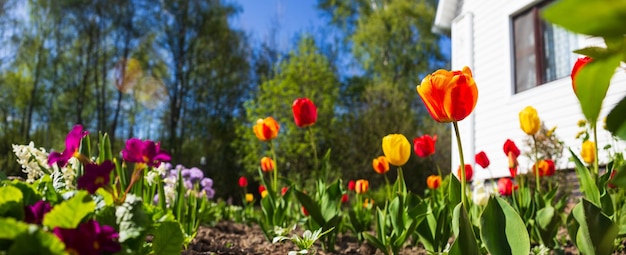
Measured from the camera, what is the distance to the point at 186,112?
15.8 metres

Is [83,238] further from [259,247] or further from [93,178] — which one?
[259,247]

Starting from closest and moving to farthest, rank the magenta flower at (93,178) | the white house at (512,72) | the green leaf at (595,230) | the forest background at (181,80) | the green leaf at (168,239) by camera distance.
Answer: the magenta flower at (93,178), the green leaf at (168,239), the green leaf at (595,230), the white house at (512,72), the forest background at (181,80)

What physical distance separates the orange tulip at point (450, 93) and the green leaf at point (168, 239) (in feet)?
2.13

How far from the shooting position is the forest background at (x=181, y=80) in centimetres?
1292

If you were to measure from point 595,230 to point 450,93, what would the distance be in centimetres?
70

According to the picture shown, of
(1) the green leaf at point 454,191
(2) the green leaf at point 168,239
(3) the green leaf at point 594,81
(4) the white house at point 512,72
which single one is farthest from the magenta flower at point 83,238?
(4) the white house at point 512,72

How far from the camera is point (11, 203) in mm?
865

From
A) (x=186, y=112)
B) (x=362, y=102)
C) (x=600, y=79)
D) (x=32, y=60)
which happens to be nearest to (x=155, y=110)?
(x=186, y=112)

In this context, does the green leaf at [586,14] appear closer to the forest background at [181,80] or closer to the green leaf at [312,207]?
the green leaf at [312,207]

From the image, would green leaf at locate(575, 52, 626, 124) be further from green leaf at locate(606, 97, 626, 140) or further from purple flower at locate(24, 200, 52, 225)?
purple flower at locate(24, 200, 52, 225)

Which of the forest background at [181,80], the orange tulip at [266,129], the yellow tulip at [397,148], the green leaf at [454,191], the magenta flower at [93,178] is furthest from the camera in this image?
the forest background at [181,80]

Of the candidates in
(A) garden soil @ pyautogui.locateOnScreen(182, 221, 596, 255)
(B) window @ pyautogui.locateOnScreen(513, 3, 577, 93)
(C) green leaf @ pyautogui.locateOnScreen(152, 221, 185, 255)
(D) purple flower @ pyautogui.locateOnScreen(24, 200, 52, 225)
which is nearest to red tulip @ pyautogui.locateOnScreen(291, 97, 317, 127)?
(A) garden soil @ pyautogui.locateOnScreen(182, 221, 596, 255)

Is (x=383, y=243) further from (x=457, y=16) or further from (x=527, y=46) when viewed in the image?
(x=457, y=16)

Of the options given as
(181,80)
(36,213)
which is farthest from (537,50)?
(181,80)
